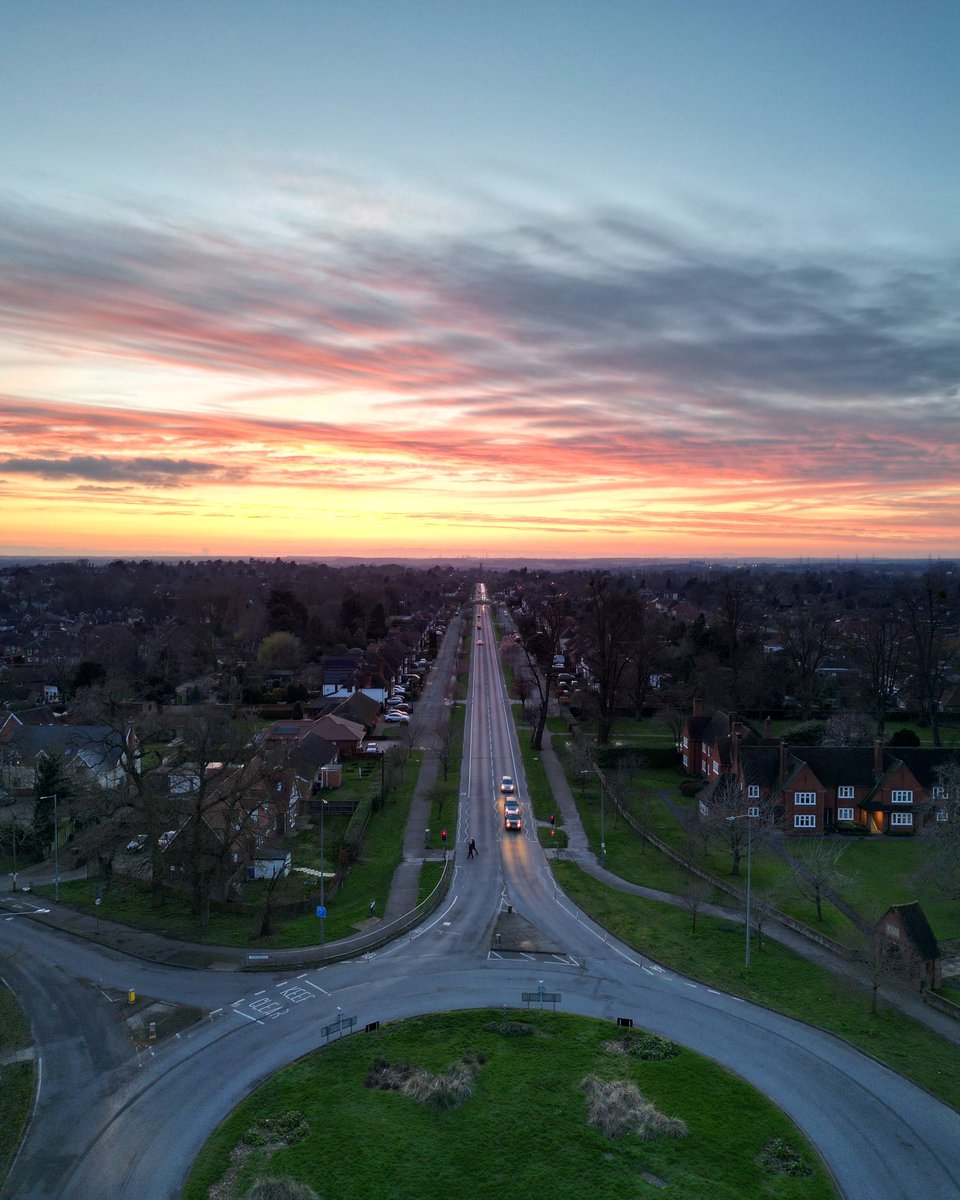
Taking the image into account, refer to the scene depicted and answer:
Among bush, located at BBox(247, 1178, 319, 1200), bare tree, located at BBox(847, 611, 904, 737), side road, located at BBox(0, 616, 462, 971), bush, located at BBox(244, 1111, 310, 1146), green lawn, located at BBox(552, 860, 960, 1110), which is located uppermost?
bare tree, located at BBox(847, 611, 904, 737)

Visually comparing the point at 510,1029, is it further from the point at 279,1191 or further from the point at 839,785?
the point at 839,785

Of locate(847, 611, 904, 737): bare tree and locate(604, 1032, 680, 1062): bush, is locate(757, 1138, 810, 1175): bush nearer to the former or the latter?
locate(604, 1032, 680, 1062): bush

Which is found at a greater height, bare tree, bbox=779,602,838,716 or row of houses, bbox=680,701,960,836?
bare tree, bbox=779,602,838,716

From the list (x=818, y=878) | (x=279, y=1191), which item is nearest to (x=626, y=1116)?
(x=279, y=1191)

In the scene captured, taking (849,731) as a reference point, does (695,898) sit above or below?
below

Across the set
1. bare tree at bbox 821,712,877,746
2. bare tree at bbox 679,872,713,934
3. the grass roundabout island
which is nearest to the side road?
the grass roundabout island

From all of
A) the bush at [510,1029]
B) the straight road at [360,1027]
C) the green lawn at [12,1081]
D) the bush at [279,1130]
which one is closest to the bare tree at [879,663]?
the straight road at [360,1027]

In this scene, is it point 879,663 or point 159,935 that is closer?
point 159,935

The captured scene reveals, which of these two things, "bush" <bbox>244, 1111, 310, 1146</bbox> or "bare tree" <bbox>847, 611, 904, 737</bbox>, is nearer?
"bush" <bbox>244, 1111, 310, 1146</bbox>
